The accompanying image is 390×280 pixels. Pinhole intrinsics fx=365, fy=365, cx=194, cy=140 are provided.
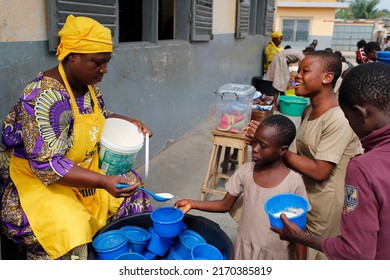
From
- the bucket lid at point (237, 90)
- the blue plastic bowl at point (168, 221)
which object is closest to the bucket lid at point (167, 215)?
the blue plastic bowl at point (168, 221)

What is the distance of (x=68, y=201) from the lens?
1.92m

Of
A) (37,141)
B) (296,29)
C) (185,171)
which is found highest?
(296,29)

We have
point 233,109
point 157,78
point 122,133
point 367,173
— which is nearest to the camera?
point 367,173

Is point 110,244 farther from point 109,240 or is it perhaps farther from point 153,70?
point 153,70

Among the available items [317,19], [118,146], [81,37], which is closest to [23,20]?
[81,37]

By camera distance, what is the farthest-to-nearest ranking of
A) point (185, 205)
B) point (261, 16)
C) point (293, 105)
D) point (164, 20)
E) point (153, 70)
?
point (261, 16)
point (293, 105)
point (164, 20)
point (153, 70)
point (185, 205)

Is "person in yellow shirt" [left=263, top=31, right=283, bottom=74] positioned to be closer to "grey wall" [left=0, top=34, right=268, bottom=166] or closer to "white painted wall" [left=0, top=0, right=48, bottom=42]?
"grey wall" [left=0, top=34, right=268, bottom=166]

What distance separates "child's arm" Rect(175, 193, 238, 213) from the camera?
79.5 inches

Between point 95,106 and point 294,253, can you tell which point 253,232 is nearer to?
point 294,253

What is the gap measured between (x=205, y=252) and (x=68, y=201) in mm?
763

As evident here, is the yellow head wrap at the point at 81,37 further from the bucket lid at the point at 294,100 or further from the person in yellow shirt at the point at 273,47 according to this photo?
the person in yellow shirt at the point at 273,47

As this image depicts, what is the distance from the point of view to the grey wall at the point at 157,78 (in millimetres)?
2479

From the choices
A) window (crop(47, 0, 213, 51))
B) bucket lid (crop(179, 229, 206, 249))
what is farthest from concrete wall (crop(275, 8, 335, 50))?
bucket lid (crop(179, 229, 206, 249))
